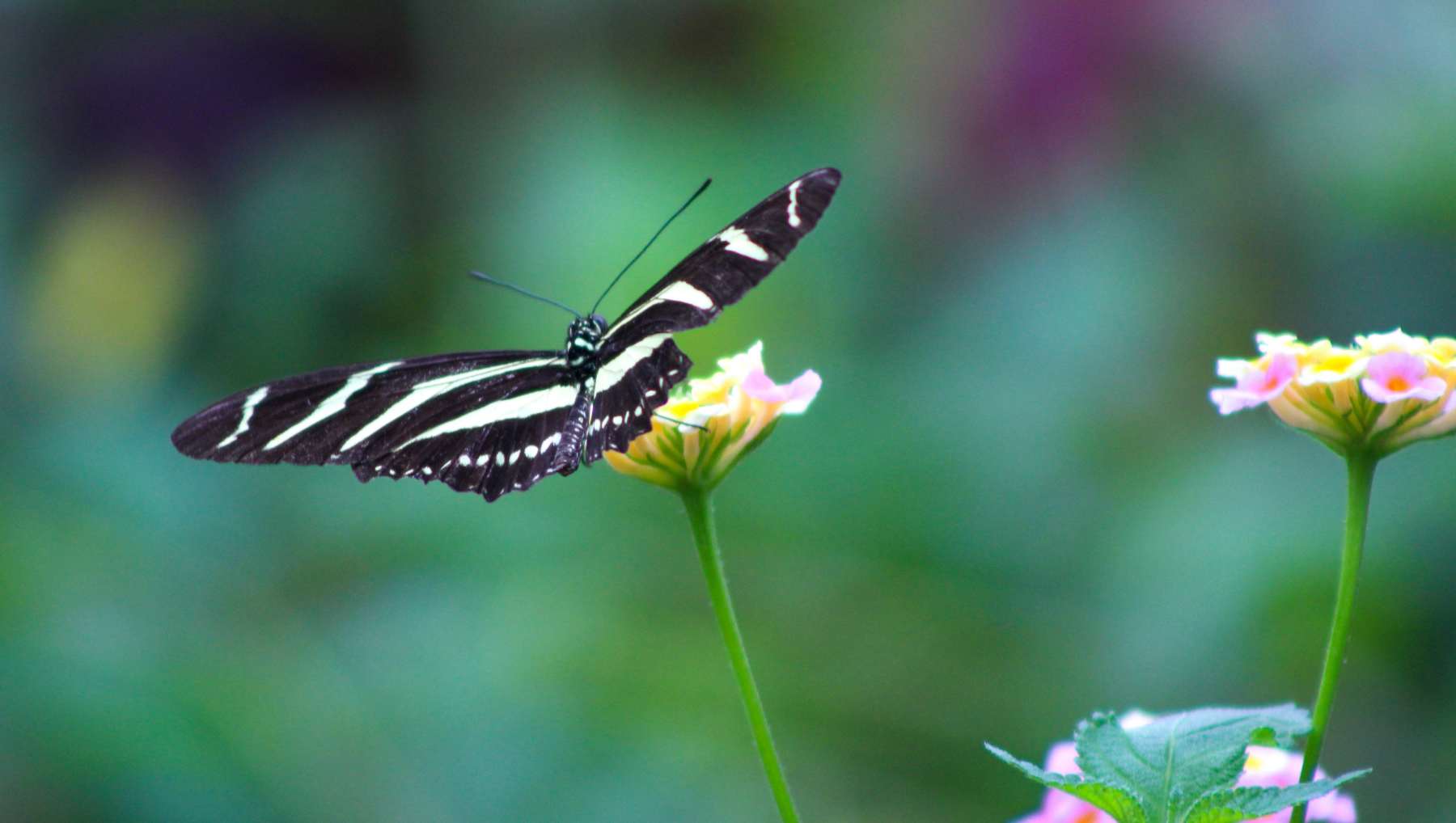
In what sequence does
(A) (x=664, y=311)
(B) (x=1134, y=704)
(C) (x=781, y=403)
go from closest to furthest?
(C) (x=781, y=403), (A) (x=664, y=311), (B) (x=1134, y=704)

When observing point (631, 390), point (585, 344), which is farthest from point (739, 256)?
point (585, 344)

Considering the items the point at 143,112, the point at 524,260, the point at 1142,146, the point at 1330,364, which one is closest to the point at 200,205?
the point at 143,112

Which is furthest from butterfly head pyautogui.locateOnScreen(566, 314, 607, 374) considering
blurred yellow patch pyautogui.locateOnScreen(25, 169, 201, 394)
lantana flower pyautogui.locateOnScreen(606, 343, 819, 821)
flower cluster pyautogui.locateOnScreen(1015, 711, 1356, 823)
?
blurred yellow patch pyautogui.locateOnScreen(25, 169, 201, 394)

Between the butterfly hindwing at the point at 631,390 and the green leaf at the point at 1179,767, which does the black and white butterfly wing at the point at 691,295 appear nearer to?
the butterfly hindwing at the point at 631,390

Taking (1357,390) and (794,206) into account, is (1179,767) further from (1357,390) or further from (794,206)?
(794,206)

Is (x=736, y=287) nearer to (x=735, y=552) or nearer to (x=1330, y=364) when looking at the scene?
(x=1330, y=364)

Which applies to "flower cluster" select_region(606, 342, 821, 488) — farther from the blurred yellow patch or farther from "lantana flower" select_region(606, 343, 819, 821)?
the blurred yellow patch
